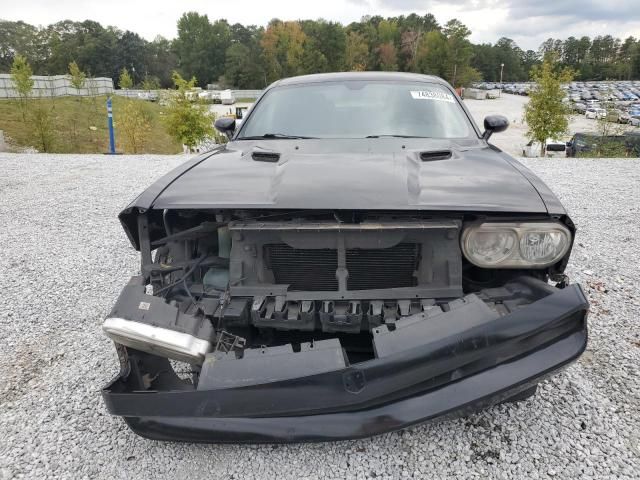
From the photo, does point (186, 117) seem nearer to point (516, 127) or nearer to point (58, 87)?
point (58, 87)

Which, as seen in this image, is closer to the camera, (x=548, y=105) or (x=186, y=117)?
(x=186, y=117)

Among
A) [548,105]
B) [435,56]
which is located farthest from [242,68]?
[548,105]

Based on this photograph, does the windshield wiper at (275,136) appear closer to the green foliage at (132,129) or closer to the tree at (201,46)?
the green foliage at (132,129)

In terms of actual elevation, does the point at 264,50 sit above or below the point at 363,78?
above

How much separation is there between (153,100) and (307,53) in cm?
3383

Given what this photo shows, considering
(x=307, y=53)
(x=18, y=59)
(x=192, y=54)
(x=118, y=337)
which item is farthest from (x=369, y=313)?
(x=192, y=54)

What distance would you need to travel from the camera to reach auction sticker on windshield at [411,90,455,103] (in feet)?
10.7

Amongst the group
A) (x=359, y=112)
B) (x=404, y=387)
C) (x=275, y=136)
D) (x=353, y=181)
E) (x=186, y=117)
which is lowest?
(x=404, y=387)

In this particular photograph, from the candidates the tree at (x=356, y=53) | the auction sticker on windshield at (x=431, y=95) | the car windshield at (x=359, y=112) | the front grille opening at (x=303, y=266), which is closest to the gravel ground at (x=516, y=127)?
the auction sticker on windshield at (x=431, y=95)

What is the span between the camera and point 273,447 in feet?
6.70

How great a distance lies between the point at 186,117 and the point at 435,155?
59.9ft

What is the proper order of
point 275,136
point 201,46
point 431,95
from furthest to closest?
point 201,46, point 431,95, point 275,136

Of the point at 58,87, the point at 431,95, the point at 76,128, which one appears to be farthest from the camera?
the point at 58,87

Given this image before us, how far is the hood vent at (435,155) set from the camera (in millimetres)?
2426
